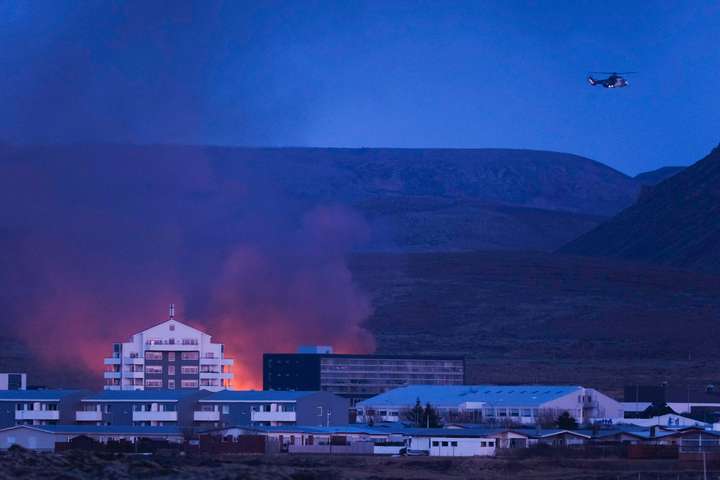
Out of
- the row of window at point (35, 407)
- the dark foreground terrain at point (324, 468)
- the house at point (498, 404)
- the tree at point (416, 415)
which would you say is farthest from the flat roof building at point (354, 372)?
the dark foreground terrain at point (324, 468)

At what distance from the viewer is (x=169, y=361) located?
365 feet

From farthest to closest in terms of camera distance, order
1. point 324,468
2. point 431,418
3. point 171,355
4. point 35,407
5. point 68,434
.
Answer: point 171,355 → point 35,407 → point 431,418 → point 68,434 → point 324,468

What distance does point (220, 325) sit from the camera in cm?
12875

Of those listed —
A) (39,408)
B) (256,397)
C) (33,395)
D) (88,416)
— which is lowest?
(88,416)

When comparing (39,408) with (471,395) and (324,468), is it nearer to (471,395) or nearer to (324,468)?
(471,395)

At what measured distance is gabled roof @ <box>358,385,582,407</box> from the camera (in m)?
104

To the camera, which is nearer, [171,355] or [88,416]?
[88,416]

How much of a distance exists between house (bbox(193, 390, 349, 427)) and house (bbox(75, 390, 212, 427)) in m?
0.95

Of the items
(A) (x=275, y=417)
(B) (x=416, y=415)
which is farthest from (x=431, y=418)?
(A) (x=275, y=417)

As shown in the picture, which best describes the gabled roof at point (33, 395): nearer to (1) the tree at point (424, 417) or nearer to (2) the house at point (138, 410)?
(2) the house at point (138, 410)

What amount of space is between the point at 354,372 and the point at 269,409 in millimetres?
25971

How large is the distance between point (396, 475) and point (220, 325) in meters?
66.7

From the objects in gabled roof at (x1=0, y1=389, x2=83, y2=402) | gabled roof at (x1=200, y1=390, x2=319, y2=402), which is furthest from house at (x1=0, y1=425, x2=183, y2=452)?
gabled roof at (x1=0, y1=389, x2=83, y2=402)

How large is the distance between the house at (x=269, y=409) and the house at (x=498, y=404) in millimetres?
6388
